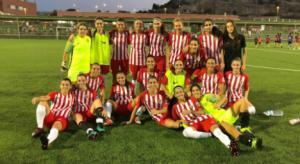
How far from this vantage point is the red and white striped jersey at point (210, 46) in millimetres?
6855

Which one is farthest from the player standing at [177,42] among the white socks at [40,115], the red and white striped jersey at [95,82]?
the white socks at [40,115]

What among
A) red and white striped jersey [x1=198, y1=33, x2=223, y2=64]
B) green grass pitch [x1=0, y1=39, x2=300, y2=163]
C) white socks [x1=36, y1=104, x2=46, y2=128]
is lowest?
green grass pitch [x1=0, y1=39, x2=300, y2=163]

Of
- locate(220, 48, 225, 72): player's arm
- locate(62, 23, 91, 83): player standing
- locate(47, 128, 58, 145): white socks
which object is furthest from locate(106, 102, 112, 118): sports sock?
locate(220, 48, 225, 72): player's arm

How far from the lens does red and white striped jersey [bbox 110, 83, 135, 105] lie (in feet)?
21.8

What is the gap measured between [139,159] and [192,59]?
306cm

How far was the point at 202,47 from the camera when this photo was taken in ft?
22.6

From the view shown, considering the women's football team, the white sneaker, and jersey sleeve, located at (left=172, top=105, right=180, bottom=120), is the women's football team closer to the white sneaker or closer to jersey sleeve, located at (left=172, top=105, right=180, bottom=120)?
jersey sleeve, located at (left=172, top=105, right=180, bottom=120)

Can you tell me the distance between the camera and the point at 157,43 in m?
7.50

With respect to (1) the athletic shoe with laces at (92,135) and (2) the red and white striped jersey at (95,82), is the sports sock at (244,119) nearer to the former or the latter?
(1) the athletic shoe with laces at (92,135)

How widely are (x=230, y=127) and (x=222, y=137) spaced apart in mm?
296

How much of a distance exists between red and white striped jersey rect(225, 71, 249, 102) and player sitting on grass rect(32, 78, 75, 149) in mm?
2987

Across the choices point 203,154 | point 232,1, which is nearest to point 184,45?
point 203,154

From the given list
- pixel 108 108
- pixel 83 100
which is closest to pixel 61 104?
pixel 83 100

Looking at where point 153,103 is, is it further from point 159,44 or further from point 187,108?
point 159,44
